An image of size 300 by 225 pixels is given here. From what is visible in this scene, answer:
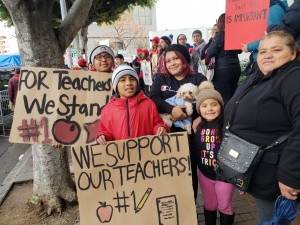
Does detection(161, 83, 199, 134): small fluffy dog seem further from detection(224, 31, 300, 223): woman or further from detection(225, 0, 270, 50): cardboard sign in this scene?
detection(225, 0, 270, 50): cardboard sign

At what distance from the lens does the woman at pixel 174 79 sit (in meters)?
A: 2.58

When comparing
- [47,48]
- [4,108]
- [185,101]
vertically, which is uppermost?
[47,48]

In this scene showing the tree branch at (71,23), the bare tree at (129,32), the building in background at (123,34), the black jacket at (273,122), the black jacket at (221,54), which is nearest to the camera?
the black jacket at (273,122)

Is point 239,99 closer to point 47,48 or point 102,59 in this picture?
point 102,59

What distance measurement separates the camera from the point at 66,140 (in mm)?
2809

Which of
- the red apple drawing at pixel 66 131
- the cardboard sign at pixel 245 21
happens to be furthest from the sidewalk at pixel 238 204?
the cardboard sign at pixel 245 21

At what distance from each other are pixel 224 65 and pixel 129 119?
2.86 metres

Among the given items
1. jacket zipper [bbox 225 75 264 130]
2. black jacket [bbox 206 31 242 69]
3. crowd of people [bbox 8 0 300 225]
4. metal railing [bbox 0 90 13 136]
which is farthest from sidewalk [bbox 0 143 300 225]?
metal railing [bbox 0 90 13 136]

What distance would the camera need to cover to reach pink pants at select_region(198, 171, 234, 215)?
7.95 ft

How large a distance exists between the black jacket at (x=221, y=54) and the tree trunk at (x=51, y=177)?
279 centimetres

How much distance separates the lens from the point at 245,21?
3160 mm

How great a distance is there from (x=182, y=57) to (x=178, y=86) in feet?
0.89

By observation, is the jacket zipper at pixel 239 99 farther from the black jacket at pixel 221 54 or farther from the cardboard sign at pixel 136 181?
the black jacket at pixel 221 54

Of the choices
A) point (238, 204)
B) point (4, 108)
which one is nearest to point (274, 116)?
point (238, 204)
